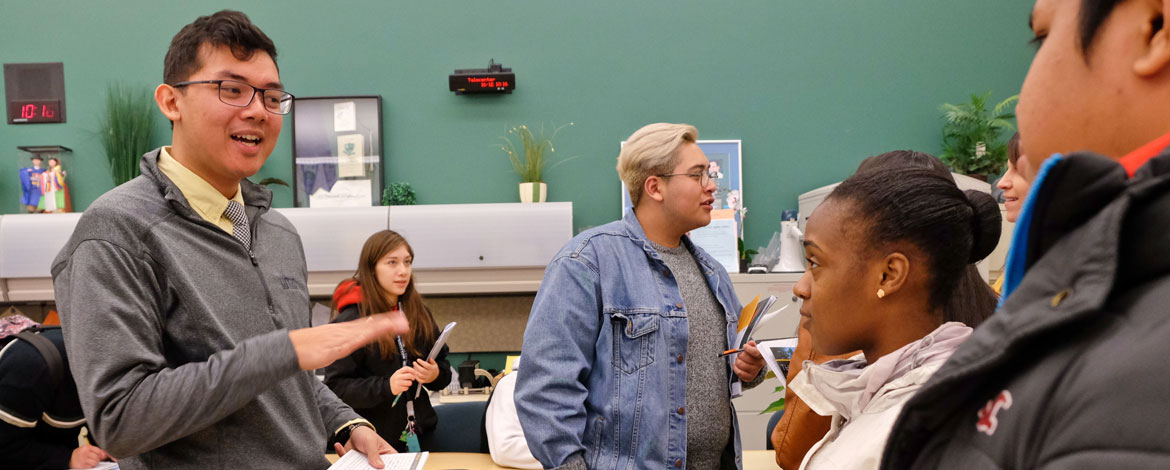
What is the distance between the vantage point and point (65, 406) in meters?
2.04

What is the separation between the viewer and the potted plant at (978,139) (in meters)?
3.88

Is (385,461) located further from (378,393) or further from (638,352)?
(378,393)

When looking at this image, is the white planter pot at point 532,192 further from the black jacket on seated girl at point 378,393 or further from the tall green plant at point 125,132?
the tall green plant at point 125,132

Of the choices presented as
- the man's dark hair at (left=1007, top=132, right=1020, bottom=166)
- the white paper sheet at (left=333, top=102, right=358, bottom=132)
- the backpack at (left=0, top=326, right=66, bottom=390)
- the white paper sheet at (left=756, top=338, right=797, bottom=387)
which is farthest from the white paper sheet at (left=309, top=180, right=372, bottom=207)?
the man's dark hair at (left=1007, top=132, right=1020, bottom=166)

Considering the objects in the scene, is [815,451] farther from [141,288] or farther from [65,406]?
Answer: [65,406]

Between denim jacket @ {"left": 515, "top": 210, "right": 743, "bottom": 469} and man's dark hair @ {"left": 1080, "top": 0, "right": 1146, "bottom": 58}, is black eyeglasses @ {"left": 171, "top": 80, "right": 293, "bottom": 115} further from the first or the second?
man's dark hair @ {"left": 1080, "top": 0, "right": 1146, "bottom": 58}

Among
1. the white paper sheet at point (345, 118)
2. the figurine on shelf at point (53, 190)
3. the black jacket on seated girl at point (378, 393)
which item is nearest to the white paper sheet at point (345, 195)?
the white paper sheet at point (345, 118)

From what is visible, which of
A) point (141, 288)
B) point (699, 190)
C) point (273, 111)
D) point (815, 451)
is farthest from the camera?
point (699, 190)

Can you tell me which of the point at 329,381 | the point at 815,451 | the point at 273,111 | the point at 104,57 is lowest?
the point at 329,381

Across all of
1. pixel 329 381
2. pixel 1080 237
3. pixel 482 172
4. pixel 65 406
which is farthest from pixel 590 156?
→ pixel 1080 237

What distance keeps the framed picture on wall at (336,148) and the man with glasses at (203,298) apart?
9.42 feet

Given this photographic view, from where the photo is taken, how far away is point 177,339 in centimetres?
114

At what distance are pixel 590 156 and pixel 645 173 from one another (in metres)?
2.37

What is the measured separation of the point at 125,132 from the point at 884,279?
4608 mm
